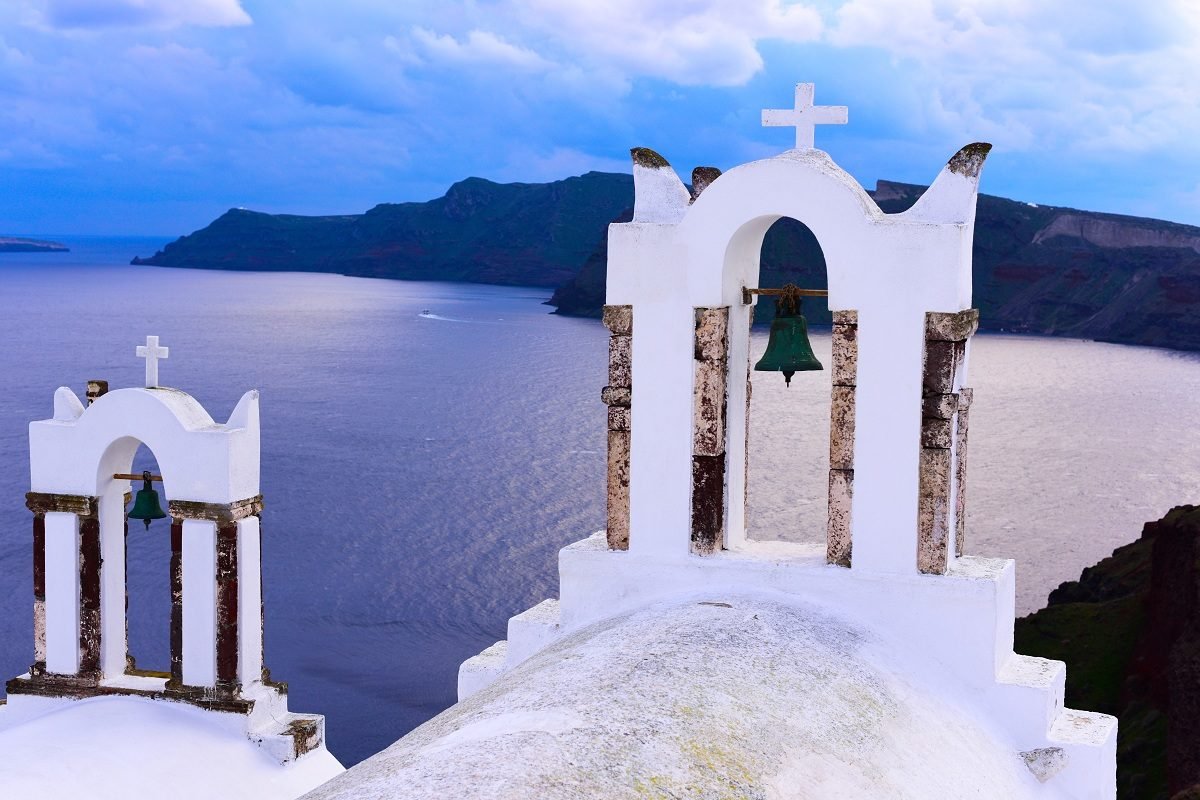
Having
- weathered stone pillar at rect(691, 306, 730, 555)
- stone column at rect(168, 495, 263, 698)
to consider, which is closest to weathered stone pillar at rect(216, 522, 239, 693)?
stone column at rect(168, 495, 263, 698)

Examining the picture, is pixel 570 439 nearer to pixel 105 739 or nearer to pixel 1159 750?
pixel 1159 750

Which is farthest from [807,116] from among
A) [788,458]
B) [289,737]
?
[788,458]

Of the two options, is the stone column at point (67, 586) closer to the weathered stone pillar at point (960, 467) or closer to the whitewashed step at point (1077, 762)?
the weathered stone pillar at point (960, 467)

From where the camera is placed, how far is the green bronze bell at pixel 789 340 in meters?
8.02

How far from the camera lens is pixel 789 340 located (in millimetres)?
8109

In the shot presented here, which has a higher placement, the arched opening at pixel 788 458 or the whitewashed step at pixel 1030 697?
the whitewashed step at pixel 1030 697

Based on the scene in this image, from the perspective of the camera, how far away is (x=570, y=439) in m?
65.8

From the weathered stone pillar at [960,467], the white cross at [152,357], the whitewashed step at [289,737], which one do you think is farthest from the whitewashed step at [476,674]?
the white cross at [152,357]

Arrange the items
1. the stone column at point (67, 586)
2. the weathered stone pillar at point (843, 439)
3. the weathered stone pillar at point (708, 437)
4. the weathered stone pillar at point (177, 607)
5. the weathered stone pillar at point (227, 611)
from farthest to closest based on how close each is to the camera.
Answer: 1. the stone column at point (67, 586)
2. the weathered stone pillar at point (177, 607)
3. the weathered stone pillar at point (227, 611)
4. the weathered stone pillar at point (708, 437)
5. the weathered stone pillar at point (843, 439)

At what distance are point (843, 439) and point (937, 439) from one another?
0.52m

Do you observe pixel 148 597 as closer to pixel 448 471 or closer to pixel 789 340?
pixel 448 471

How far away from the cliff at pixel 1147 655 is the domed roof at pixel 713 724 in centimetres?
1613

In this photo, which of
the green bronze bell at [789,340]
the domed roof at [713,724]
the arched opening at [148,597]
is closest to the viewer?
the domed roof at [713,724]

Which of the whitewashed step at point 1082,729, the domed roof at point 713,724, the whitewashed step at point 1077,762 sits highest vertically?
the domed roof at point 713,724
